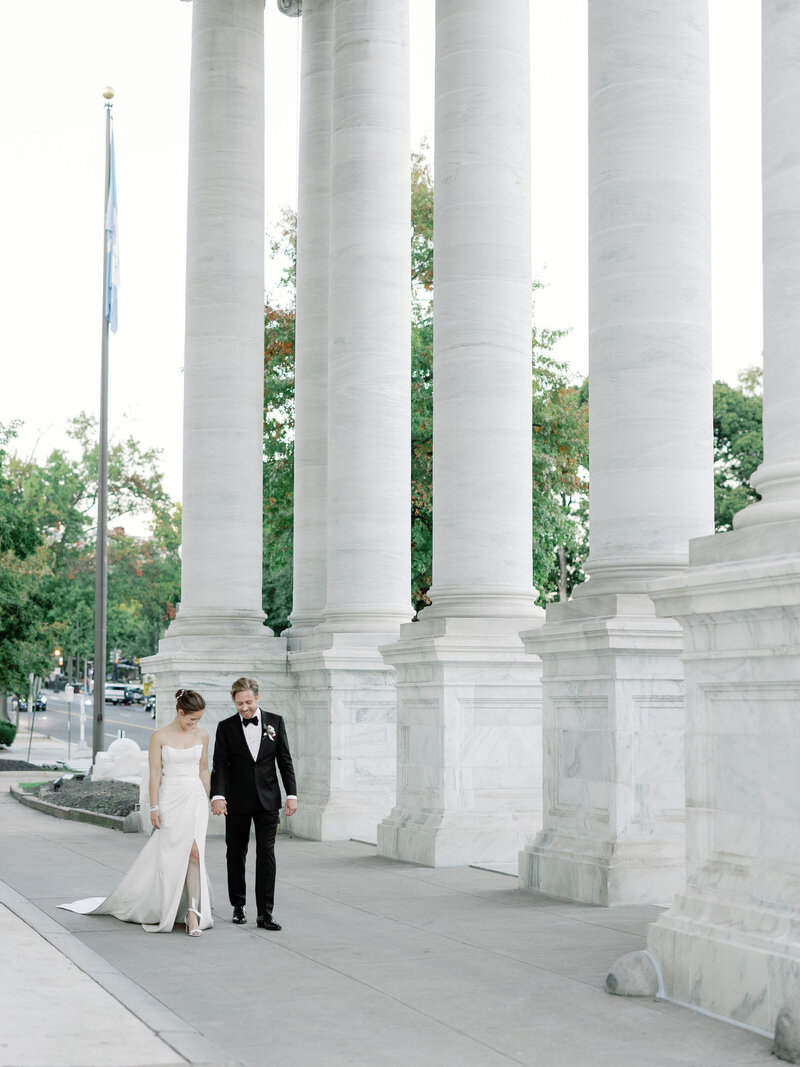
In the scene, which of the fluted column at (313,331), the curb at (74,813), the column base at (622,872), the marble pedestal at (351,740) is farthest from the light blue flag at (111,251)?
the column base at (622,872)

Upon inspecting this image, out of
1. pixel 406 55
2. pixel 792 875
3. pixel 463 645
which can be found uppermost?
pixel 406 55

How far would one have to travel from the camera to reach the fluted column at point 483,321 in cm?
3188

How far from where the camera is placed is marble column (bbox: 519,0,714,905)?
81.9 feet

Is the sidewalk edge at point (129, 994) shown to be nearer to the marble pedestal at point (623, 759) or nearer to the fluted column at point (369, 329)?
the marble pedestal at point (623, 759)

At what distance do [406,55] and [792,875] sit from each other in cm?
2931

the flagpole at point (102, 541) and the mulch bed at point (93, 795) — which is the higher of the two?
the flagpole at point (102, 541)

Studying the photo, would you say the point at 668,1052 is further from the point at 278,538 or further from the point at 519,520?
the point at 278,538

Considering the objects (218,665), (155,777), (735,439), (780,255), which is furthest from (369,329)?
(735,439)

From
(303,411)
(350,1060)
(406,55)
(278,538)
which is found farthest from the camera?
(278,538)

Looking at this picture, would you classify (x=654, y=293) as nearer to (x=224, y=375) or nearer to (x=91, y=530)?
(x=224, y=375)

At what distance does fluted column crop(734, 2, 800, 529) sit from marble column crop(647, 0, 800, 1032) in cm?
2

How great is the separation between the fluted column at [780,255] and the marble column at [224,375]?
24609 millimetres

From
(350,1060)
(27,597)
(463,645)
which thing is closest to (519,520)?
(463,645)

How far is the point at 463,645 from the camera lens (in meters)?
30.6
